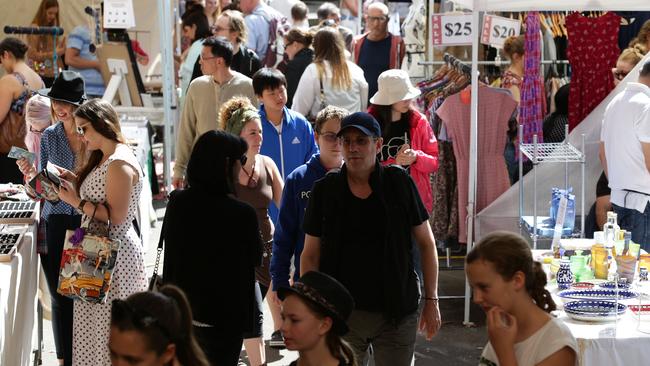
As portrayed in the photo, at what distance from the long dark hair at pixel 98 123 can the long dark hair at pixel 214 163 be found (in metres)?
1.00

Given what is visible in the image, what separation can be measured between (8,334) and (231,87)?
313 centimetres

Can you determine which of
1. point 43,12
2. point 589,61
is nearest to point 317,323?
point 589,61

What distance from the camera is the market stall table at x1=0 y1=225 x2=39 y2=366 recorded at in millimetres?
4992

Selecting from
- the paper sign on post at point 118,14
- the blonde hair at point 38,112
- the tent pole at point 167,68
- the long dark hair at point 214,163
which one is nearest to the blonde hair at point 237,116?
the long dark hair at point 214,163

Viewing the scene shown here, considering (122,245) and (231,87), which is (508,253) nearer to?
(122,245)

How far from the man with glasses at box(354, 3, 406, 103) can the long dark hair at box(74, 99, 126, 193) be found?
560cm

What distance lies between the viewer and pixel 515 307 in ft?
11.3

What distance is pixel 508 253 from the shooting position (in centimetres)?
349

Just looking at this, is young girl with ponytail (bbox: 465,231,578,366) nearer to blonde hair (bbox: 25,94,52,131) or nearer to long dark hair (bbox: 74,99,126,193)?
long dark hair (bbox: 74,99,126,193)

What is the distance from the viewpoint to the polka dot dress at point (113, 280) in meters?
5.32

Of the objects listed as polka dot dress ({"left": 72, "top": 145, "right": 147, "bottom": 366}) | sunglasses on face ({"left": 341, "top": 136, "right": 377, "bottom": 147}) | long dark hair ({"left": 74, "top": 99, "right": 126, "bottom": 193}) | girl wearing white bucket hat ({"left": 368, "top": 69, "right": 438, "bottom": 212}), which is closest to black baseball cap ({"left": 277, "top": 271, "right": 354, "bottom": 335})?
sunglasses on face ({"left": 341, "top": 136, "right": 377, "bottom": 147})

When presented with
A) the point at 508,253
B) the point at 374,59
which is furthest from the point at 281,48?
the point at 508,253

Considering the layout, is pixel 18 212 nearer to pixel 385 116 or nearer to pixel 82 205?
pixel 82 205

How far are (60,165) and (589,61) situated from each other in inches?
163
